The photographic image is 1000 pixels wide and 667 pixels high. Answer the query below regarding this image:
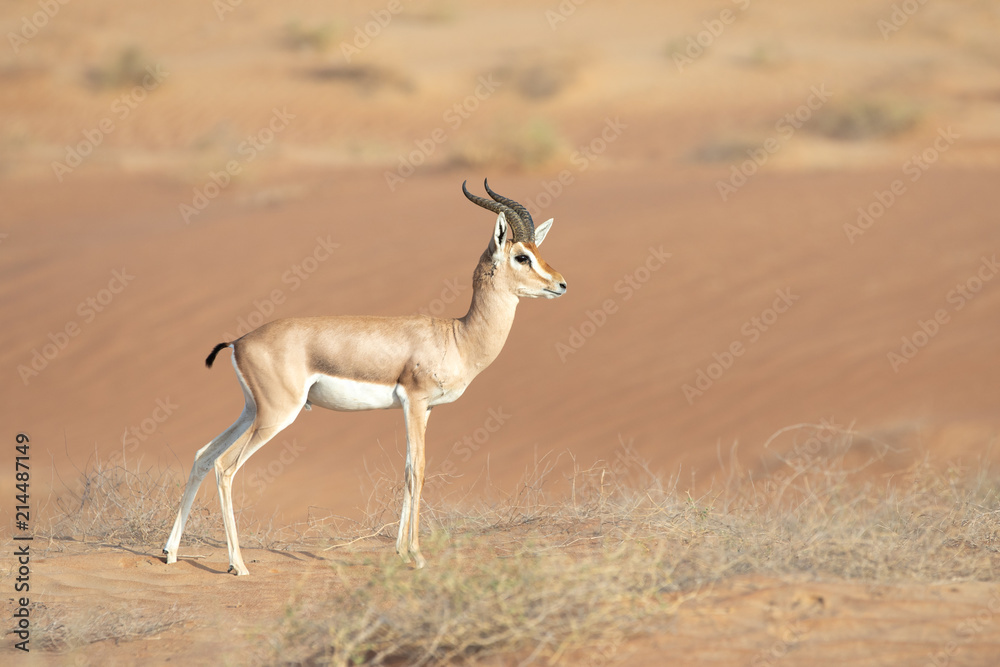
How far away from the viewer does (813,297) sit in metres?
14.1

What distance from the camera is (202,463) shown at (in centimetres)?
690

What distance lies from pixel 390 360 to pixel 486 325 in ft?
2.43

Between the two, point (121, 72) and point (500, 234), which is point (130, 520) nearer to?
point (500, 234)

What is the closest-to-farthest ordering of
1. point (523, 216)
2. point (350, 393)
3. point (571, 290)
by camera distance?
point (350, 393) → point (523, 216) → point (571, 290)

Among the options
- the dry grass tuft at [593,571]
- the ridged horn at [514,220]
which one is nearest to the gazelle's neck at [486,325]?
the ridged horn at [514,220]

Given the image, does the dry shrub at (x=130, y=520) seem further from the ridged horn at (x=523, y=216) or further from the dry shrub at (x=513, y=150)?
the dry shrub at (x=513, y=150)

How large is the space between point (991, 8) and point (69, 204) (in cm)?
4195

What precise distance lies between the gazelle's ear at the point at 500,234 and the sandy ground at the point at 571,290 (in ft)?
8.14

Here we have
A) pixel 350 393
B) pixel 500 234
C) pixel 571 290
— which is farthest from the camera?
pixel 571 290

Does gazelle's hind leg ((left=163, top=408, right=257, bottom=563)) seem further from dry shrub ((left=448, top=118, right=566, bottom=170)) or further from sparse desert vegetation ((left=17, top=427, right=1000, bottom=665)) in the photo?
dry shrub ((left=448, top=118, right=566, bottom=170))

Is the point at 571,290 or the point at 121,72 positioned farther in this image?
the point at 121,72

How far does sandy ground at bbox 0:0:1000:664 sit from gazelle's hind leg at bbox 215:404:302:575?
20 cm

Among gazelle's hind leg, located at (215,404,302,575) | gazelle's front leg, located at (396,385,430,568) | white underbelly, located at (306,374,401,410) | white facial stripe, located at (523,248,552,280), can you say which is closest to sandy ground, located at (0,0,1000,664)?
gazelle's hind leg, located at (215,404,302,575)

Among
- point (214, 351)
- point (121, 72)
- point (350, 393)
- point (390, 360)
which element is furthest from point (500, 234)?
point (121, 72)
